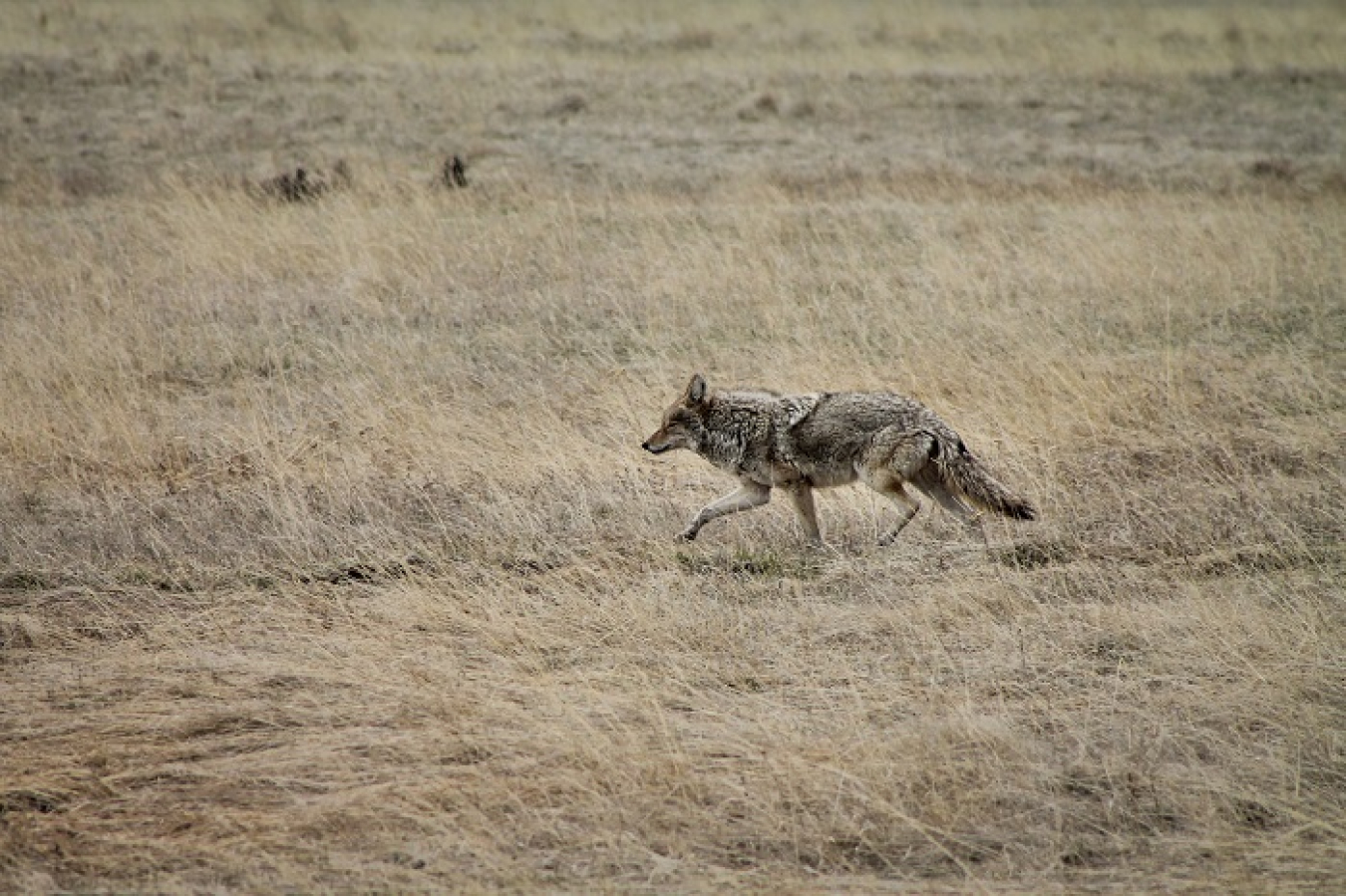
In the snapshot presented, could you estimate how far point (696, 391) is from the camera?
8.49 meters

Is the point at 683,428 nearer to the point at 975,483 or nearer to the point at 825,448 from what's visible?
the point at 825,448

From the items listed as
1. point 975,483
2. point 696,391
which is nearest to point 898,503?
point 975,483

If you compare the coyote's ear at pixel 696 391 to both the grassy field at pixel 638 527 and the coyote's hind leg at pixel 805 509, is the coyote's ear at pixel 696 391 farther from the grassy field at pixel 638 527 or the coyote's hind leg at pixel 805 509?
the coyote's hind leg at pixel 805 509

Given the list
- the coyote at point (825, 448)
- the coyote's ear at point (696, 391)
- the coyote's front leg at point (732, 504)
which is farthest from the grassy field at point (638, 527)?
the coyote's ear at point (696, 391)

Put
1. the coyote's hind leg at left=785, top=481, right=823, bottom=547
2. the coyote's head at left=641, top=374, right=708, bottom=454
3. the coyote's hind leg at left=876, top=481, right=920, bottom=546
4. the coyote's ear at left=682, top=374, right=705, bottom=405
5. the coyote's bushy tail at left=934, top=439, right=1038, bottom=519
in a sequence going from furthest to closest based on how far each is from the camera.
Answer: the coyote's head at left=641, top=374, right=708, bottom=454, the coyote's ear at left=682, top=374, right=705, bottom=405, the coyote's hind leg at left=785, top=481, right=823, bottom=547, the coyote's hind leg at left=876, top=481, right=920, bottom=546, the coyote's bushy tail at left=934, top=439, right=1038, bottom=519

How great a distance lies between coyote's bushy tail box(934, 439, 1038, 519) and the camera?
7.77 meters

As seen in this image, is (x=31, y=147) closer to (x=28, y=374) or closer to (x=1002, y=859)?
(x=28, y=374)

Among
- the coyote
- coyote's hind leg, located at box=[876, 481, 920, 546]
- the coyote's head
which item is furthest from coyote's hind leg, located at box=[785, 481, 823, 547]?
the coyote's head

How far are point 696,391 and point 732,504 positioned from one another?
717 millimetres

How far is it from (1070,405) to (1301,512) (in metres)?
2.13

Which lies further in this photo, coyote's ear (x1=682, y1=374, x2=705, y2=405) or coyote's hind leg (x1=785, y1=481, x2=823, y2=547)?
coyote's ear (x1=682, y1=374, x2=705, y2=405)

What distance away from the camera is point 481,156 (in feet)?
64.0

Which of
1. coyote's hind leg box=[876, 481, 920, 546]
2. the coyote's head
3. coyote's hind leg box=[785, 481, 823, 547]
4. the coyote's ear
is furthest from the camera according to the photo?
the coyote's head

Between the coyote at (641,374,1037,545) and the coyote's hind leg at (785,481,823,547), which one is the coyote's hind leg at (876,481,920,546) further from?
the coyote's hind leg at (785,481,823,547)
